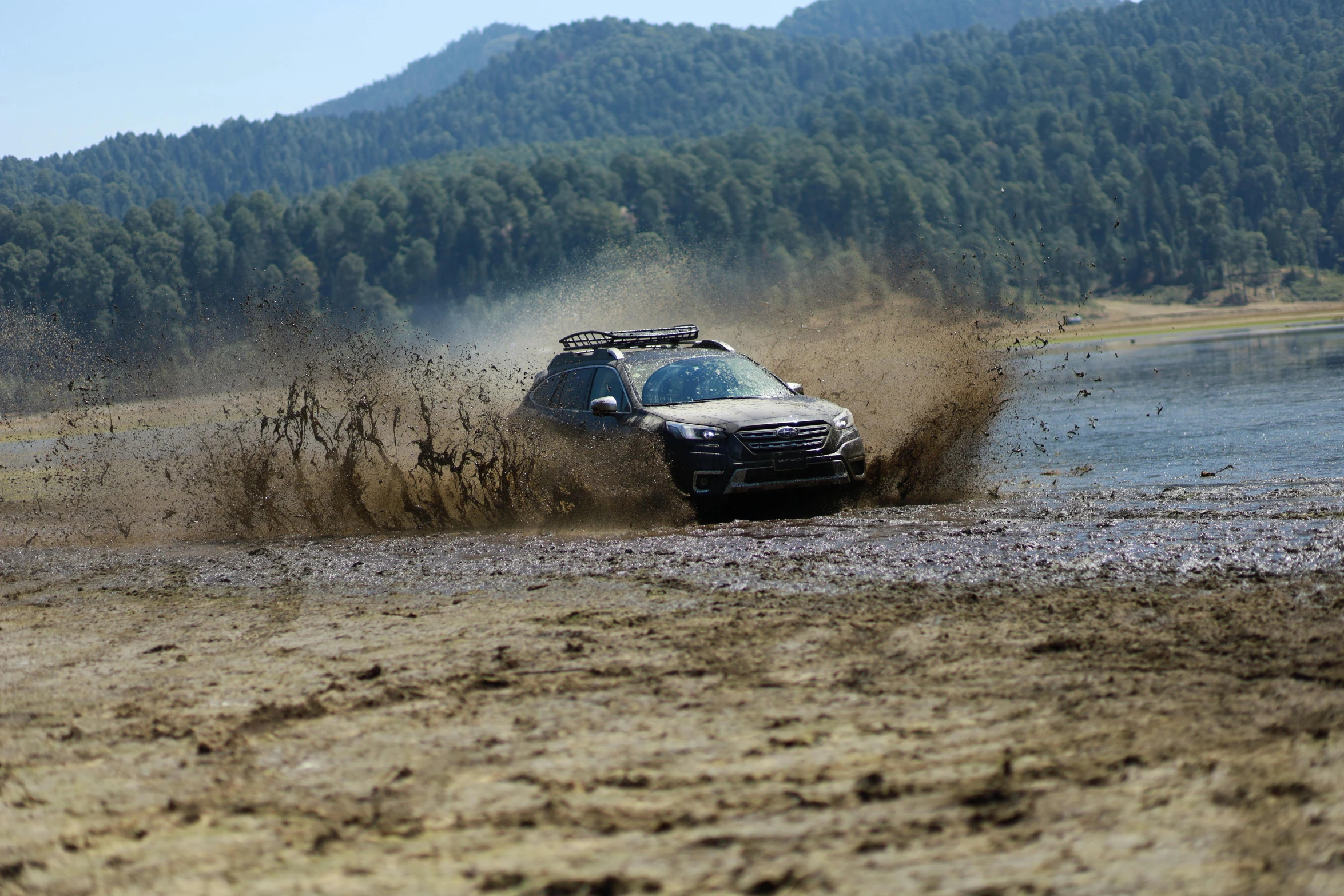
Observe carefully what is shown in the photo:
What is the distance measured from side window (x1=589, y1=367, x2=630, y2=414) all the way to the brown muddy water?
3.13m

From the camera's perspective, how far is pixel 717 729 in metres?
4.39

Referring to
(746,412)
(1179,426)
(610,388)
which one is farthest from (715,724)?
(1179,426)

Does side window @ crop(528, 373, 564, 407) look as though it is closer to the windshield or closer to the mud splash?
the mud splash

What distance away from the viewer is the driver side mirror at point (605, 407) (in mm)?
11391

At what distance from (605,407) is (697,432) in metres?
1.09

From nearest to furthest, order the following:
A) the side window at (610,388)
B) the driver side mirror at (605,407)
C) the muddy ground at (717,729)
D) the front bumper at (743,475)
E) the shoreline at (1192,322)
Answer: the muddy ground at (717,729) → the front bumper at (743,475) → the driver side mirror at (605,407) → the side window at (610,388) → the shoreline at (1192,322)

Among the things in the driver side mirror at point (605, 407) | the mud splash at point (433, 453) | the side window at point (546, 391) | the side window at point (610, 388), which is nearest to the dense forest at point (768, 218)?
the mud splash at point (433, 453)

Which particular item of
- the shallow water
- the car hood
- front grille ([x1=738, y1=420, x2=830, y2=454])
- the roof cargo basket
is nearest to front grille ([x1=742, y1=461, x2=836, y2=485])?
front grille ([x1=738, y1=420, x2=830, y2=454])

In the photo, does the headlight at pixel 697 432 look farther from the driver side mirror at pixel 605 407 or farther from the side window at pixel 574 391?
the side window at pixel 574 391

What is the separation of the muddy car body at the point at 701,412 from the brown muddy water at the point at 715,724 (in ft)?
6.63

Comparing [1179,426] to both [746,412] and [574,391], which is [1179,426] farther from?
[574,391]

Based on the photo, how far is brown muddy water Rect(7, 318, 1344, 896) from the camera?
3.24m

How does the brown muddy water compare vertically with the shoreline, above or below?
above

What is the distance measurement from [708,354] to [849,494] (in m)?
2.06
